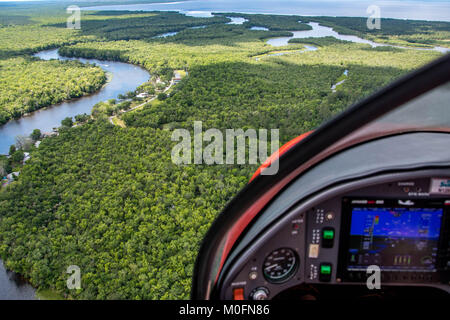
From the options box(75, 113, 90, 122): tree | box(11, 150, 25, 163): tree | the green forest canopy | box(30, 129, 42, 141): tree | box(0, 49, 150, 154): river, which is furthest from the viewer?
box(75, 113, 90, 122): tree

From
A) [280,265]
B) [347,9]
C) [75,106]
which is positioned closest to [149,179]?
[280,265]

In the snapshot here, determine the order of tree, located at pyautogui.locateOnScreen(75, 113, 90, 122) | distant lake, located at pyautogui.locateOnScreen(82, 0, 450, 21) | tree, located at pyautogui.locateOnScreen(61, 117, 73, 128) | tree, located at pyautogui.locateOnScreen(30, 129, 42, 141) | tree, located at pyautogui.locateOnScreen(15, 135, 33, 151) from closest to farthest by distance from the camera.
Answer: tree, located at pyautogui.locateOnScreen(15, 135, 33, 151), tree, located at pyautogui.locateOnScreen(30, 129, 42, 141), tree, located at pyautogui.locateOnScreen(61, 117, 73, 128), tree, located at pyautogui.locateOnScreen(75, 113, 90, 122), distant lake, located at pyautogui.locateOnScreen(82, 0, 450, 21)

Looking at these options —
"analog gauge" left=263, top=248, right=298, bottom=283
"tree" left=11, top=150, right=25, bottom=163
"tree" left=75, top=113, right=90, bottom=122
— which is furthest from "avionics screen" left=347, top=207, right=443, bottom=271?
"tree" left=75, top=113, right=90, bottom=122

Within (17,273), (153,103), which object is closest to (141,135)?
(153,103)

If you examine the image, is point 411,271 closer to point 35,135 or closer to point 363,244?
point 363,244

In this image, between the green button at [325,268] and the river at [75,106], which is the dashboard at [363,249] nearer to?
the green button at [325,268]

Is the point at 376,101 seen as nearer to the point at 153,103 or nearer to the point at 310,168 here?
the point at 310,168

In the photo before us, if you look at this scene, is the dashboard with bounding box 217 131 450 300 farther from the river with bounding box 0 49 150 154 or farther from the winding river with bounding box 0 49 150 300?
the river with bounding box 0 49 150 154
